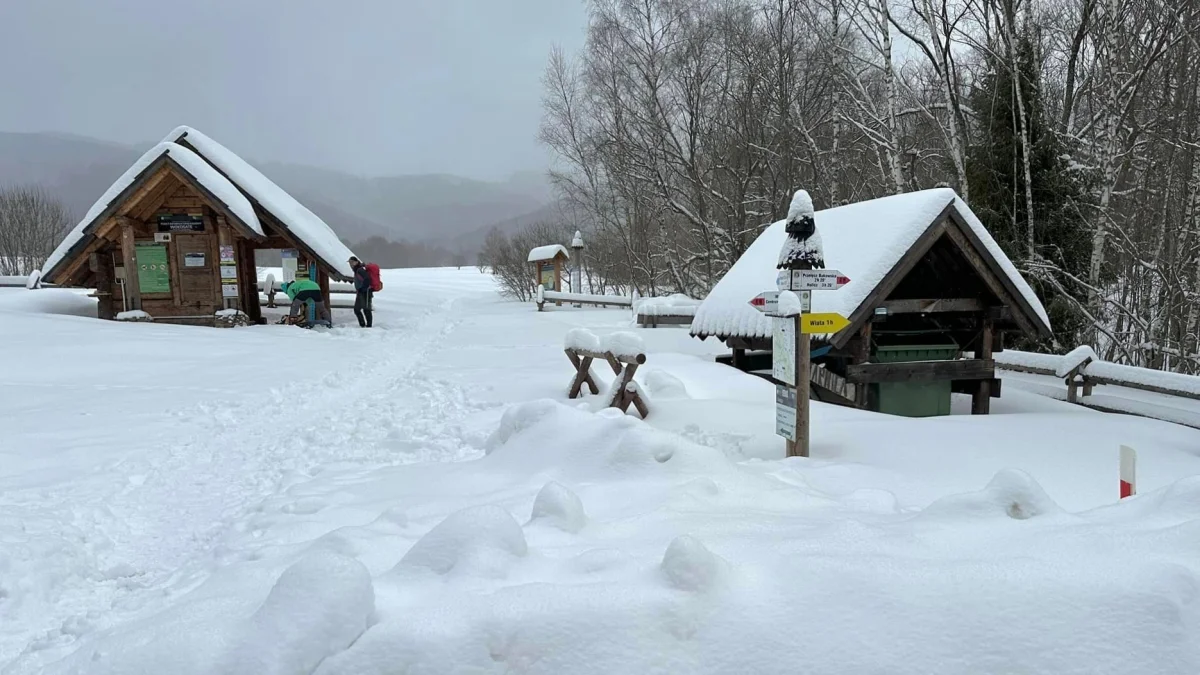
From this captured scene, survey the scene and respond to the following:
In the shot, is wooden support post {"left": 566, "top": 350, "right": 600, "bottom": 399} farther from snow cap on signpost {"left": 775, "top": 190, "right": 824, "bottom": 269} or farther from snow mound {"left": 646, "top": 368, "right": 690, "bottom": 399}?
snow cap on signpost {"left": 775, "top": 190, "right": 824, "bottom": 269}

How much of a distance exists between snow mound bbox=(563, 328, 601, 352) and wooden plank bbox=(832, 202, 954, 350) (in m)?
2.79

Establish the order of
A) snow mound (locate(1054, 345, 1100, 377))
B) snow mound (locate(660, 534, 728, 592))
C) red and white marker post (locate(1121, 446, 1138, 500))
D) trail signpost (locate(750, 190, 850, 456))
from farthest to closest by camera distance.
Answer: snow mound (locate(1054, 345, 1100, 377)) → trail signpost (locate(750, 190, 850, 456)) → red and white marker post (locate(1121, 446, 1138, 500)) → snow mound (locate(660, 534, 728, 592))

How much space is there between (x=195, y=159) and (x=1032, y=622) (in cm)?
1712

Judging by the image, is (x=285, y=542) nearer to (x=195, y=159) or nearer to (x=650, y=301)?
(x=195, y=159)

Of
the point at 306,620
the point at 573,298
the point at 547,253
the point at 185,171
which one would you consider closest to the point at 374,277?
the point at 185,171

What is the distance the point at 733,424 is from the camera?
655 cm

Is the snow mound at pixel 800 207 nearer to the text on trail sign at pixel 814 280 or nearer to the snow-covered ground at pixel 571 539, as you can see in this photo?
the text on trail sign at pixel 814 280

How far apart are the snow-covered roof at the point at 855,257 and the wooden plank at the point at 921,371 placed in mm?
933

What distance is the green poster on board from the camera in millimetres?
15305

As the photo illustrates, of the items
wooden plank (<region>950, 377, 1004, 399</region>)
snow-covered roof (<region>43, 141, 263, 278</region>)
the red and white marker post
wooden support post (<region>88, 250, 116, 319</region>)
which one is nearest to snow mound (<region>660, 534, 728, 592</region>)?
the red and white marker post

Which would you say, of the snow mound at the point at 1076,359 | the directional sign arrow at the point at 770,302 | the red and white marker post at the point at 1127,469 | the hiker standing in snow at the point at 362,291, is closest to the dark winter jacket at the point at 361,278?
the hiker standing in snow at the point at 362,291

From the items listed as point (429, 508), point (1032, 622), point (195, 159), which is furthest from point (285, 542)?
point (195, 159)

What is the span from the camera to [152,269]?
1543 cm

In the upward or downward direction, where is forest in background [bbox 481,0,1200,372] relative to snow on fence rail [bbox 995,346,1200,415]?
upward
